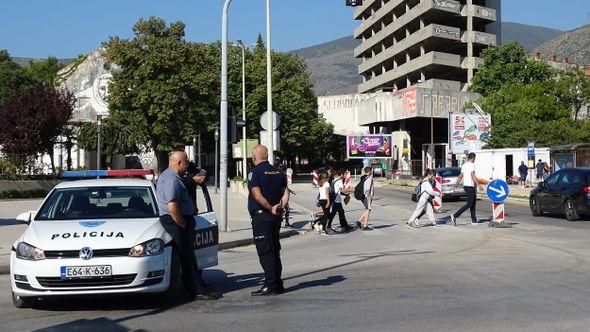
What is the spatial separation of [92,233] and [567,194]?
1628cm

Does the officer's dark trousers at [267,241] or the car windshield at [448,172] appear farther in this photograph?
the car windshield at [448,172]

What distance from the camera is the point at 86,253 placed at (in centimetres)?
738

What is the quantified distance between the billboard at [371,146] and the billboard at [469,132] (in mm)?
11536

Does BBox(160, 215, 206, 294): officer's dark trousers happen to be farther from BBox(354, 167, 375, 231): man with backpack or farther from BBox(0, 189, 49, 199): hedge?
BBox(0, 189, 49, 199): hedge

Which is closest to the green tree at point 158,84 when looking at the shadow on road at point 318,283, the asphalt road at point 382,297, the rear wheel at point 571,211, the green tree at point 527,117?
the green tree at point 527,117

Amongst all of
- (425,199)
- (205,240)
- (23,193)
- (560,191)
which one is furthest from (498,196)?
(23,193)

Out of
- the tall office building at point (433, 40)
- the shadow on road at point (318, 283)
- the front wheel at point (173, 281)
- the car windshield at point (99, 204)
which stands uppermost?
the tall office building at point (433, 40)

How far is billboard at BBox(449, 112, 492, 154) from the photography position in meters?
58.9

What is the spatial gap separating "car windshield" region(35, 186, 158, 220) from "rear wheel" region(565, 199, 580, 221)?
14.8 m

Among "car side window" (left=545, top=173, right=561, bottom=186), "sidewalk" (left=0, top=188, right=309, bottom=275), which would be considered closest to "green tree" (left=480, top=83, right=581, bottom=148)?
"sidewalk" (left=0, top=188, right=309, bottom=275)

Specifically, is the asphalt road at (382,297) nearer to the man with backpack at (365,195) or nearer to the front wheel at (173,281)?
the front wheel at (173,281)

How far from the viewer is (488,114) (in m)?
60.4

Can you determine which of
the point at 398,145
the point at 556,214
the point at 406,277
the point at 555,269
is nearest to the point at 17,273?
the point at 406,277

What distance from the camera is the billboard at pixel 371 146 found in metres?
A: 69.8
